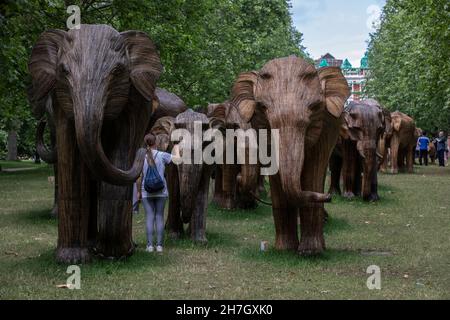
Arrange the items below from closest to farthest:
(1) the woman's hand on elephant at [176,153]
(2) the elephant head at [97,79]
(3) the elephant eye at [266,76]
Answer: (2) the elephant head at [97,79] < (3) the elephant eye at [266,76] < (1) the woman's hand on elephant at [176,153]

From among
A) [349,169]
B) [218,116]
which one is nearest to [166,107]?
[218,116]

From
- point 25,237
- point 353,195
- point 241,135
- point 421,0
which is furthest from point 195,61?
point 25,237

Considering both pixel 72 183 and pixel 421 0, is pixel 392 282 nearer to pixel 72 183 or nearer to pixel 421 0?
pixel 72 183

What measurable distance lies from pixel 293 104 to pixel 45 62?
319cm

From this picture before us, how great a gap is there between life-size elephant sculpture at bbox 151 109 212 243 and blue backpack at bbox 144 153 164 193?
58 centimetres

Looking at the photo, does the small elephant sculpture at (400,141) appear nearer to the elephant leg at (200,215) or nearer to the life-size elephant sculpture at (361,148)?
the life-size elephant sculpture at (361,148)

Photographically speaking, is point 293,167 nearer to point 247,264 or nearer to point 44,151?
point 247,264

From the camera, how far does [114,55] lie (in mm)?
8477

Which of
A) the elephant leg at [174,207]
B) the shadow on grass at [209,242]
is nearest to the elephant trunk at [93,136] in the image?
the shadow on grass at [209,242]

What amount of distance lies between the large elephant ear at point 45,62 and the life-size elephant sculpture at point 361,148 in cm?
870

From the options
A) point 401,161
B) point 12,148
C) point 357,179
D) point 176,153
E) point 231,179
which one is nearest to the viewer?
point 176,153

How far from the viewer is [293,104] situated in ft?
29.4

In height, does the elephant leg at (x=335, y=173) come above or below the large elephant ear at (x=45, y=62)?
below

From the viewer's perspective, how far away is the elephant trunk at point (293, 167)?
8305mm
